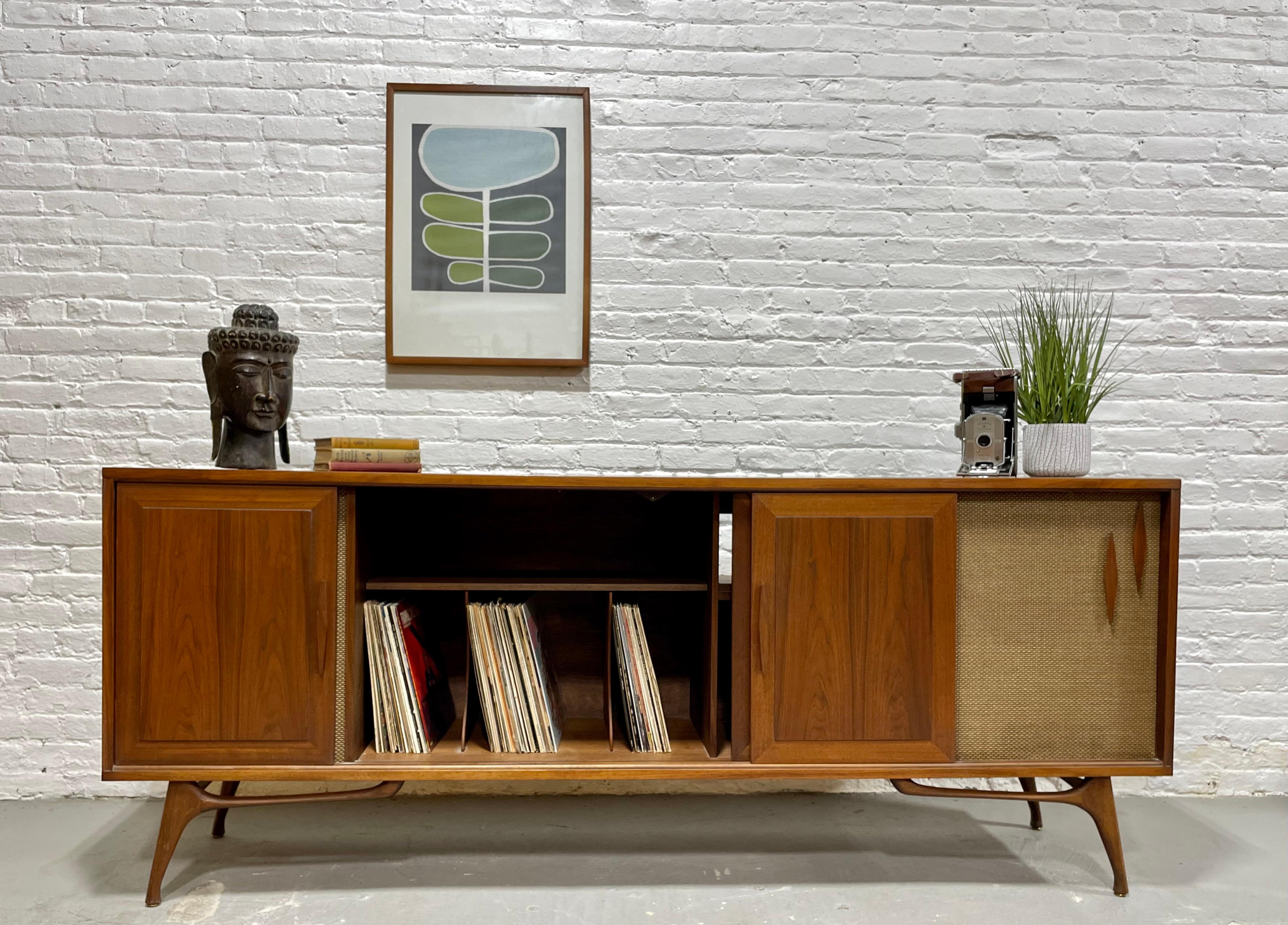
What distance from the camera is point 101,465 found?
2129 millimetres

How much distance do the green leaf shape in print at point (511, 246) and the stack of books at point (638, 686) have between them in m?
0.98

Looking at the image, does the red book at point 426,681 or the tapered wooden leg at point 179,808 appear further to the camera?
the red book at point 426,681

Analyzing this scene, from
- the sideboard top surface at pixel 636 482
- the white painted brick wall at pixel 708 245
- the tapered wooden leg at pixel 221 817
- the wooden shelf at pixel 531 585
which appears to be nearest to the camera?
the sideboard top surface at pixel 636 482

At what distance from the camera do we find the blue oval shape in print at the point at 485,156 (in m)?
2.14

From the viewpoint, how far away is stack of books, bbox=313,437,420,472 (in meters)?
1.60

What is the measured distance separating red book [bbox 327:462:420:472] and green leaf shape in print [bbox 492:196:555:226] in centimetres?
82

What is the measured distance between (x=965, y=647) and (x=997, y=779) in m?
0.88

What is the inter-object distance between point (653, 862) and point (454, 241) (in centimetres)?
157

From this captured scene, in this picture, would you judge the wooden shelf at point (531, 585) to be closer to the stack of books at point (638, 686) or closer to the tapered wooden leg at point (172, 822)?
the stack of books at point (638, 686)

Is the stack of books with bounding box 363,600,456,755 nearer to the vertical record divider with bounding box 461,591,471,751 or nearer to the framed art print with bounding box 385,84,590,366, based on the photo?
the vertical record divider with bounding box 461,591,471,751

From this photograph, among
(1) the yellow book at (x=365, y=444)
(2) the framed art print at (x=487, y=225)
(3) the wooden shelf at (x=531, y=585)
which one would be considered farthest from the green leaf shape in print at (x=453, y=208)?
(3) the wooden shelf at (x=531, y=585)

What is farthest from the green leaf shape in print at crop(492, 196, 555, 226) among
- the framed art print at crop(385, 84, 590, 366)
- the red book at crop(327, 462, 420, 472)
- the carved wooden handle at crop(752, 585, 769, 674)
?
the carved wooden handle at crop(752, 585, 769, 674)

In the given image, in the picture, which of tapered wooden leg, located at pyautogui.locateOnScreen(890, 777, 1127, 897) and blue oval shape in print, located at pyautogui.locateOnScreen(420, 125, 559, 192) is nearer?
tapered wooden leg, located at pyautogui.locateOnScreen(890, 777, 1127, 897)

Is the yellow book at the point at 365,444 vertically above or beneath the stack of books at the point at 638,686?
above
